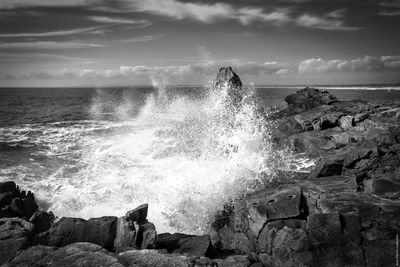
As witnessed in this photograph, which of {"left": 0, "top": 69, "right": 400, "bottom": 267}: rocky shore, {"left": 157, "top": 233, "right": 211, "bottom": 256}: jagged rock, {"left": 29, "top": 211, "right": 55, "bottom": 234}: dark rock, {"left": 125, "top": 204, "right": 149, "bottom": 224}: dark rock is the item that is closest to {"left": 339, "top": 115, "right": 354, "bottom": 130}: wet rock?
{"left": 0, "top": 69, "right": 400, "bottom": 267}: rocky shore

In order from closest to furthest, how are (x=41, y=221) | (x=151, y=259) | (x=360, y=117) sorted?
(x=151, y=259)
(x=41, y=221)
(x=360, y=117)

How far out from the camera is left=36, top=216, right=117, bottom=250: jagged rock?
9.89 m

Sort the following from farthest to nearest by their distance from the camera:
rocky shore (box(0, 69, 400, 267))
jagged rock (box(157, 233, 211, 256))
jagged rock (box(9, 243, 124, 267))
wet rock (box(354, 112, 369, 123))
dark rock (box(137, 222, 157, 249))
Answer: wet rock (box(354, 112, 369, 123)), jagged rock (box(157, 233, 211, 256)), dark rock (box(137, 222, 157, 249)), rocky shore (box(0, 69, 400, 267)), jagged rock (box(9, 243, 124, 267))

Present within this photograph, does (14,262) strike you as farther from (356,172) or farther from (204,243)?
(356,172)

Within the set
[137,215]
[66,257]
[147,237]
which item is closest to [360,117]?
[137,215]

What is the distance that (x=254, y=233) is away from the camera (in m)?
10.6

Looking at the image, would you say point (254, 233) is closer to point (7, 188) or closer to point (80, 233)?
point (80, 233)

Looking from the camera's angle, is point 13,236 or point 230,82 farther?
point 230,82

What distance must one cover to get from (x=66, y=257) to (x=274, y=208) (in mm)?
7178

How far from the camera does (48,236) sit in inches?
389

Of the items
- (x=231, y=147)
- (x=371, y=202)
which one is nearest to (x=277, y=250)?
(x=371, y=202)

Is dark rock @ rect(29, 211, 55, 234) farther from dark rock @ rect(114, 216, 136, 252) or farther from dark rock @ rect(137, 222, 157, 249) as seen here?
dark rock @ rect(137, 222, 157, 249)

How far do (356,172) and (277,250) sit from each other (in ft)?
26.6

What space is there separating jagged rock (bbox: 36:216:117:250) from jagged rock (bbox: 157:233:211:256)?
1893 millimetres
